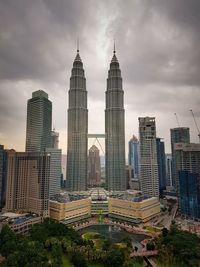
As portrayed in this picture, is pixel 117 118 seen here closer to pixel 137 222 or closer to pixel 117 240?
pixel 137 222

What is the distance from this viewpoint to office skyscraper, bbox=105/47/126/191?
399 feet

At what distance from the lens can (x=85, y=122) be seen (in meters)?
128

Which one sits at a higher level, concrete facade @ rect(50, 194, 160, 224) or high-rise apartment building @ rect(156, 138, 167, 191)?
high-rise apartment building @ rect(156, 138, 167, 191)

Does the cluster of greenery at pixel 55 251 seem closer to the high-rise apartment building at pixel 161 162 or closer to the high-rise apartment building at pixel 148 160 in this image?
the high-rise apartment building at pixel 148 160

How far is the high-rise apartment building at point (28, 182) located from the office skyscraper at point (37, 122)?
40.9m

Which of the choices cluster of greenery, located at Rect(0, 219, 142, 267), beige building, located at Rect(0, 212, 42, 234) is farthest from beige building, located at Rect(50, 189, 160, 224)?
cluster of greenery, located at Rect(0, 219, 142, 267)

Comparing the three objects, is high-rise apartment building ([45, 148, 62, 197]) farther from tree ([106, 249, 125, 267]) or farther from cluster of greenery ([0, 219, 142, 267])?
tree ([106, 249, 125, 267])

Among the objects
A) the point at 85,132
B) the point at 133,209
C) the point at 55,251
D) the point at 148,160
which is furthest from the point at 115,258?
the point at 85,132

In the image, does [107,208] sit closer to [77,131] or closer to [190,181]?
[190,181]

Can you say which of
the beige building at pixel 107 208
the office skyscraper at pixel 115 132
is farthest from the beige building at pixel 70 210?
the office skyscraper at pixel 115 132

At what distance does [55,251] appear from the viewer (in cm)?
4338

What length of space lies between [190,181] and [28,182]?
192 ft

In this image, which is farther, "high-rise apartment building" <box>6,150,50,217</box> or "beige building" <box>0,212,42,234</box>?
"high-rise apartment building" <box>6,150,50,217</box>

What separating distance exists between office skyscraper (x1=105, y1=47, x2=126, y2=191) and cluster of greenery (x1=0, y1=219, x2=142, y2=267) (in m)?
68.6
